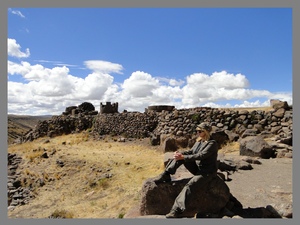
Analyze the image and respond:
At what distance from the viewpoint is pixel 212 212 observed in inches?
231

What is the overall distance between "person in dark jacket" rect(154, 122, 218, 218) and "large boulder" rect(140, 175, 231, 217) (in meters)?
0.19

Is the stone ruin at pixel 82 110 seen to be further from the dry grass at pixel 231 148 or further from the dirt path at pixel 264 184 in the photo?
the dirt path at pixel 264 184

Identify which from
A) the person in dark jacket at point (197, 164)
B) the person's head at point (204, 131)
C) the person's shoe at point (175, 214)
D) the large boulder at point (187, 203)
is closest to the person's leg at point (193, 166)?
the person in dark jacket at point (197, 164)

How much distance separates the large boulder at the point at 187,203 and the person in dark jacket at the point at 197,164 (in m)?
0.19

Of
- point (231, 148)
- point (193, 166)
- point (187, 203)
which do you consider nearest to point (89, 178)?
point (231, 148)

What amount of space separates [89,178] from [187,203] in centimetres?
975

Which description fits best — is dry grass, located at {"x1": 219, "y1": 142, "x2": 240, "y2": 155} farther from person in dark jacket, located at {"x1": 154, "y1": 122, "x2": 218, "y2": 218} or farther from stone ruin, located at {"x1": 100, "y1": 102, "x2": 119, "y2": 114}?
stone ruin, located at {"x1": 100, "y1": 102, "x2": 119, "y2": 114}

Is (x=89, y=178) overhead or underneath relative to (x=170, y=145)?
underneath

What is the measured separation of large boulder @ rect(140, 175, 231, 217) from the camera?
5.84m

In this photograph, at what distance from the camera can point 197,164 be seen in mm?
5867

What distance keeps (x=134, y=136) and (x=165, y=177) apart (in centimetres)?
1749

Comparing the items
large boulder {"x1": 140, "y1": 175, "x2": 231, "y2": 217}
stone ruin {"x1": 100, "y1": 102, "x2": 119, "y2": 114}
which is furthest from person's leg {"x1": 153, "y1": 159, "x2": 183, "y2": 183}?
stone ruin {"x1": 100, "y1": 102, "x2": 119, "y2": 114}

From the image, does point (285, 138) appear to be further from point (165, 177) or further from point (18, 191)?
point (18, 191)

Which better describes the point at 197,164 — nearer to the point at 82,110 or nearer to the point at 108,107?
the point at 108,107
